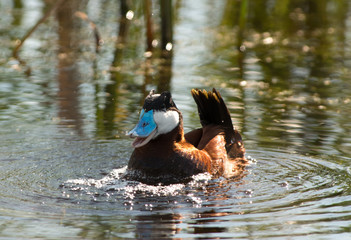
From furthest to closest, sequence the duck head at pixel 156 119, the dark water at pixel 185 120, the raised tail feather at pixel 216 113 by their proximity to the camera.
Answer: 1. the raised tail feather at pixel 216 113
2. the duck head at pixel 156 119
3. the dark water at pixel 185 120

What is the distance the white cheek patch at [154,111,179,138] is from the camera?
5.92 meters

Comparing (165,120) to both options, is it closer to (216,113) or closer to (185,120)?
(216,113)

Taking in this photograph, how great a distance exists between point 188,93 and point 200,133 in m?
2.24

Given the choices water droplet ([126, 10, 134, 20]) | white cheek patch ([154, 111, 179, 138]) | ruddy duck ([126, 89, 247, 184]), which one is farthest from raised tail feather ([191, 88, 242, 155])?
water droplet ([126, 10, 134, 20])

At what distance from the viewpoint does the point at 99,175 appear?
241 inches

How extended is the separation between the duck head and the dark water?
1.46 feet

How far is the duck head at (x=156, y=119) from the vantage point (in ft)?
19.2

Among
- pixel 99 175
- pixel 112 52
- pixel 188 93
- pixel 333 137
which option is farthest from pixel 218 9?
pixel 99 175

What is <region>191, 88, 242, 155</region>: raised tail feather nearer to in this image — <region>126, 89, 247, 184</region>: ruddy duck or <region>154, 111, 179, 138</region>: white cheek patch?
<region>126, 89, 247, 184</region>: ruddy duck

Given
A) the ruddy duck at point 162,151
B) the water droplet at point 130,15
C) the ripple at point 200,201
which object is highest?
the water droplet at point 130,15

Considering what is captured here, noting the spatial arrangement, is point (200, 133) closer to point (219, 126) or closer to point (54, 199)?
point (219, 126)

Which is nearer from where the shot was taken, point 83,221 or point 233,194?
point 83,221

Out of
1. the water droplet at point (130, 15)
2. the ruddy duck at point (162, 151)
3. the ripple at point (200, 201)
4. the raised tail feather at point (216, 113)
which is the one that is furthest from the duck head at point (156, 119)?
the water droplet at point (130, 15)

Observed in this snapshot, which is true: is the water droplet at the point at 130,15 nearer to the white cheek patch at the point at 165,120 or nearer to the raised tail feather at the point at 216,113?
the raised tail feather at the point at 216,113
